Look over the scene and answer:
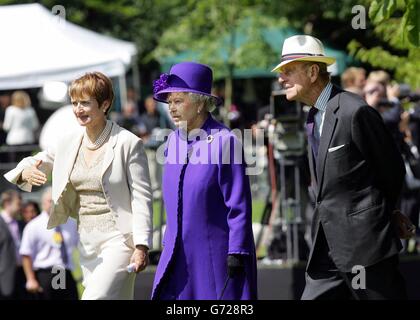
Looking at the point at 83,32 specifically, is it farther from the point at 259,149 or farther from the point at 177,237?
the point at 177,237

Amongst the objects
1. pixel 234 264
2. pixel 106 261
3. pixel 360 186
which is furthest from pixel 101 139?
pixel 360 186

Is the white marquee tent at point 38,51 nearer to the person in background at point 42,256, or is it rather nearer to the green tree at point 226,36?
the person in background at point 42,256

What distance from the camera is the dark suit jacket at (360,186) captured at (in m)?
6.99

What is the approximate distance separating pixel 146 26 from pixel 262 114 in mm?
20444

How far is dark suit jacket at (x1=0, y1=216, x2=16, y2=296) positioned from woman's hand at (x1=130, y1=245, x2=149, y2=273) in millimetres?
5291

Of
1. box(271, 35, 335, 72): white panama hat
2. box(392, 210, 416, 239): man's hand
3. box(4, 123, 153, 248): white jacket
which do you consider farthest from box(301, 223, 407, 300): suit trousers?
box(4, 123, 153, 248): white jacket

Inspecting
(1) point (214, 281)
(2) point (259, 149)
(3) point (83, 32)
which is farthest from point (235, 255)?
(3) point (83, 32)

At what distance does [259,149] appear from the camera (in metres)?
12.5

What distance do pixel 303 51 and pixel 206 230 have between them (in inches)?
52.0

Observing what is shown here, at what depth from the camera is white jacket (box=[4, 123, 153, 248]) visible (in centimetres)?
786

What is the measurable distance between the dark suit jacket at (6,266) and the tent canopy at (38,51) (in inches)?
216

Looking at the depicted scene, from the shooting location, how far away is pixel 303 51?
7.51 metres

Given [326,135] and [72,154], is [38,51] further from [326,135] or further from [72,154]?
[326,135]
